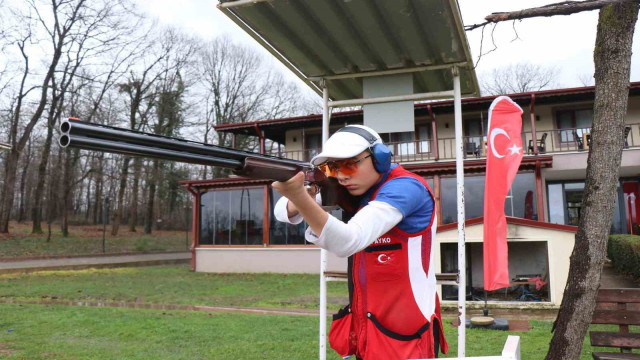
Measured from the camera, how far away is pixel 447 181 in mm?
18016

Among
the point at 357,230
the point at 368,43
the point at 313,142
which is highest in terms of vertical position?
the point at 313,142

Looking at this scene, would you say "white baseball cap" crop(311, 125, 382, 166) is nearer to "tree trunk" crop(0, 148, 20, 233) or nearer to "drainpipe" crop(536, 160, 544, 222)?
"drainpipe" crop(536, 160, 544, 222)

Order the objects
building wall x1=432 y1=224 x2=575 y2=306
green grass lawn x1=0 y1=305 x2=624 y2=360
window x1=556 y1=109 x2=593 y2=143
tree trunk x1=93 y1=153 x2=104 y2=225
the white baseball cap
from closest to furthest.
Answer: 1. the white baseball cap
2. green grass lawn x1=0 y1=305 x2=624 y2=360
3. building wall x1=432 y1=224 x2=575 y2=306
4. window x1=556 y1=109 x2=593 y2=143
5. tree trunk x1=93 y1=153 x2=104 y2=225

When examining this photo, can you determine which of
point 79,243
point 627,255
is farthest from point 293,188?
point 79,243

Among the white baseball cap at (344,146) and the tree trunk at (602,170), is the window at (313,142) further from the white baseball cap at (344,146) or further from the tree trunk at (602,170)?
the white baseball cap at (344,146)

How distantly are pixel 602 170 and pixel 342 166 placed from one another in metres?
3.21

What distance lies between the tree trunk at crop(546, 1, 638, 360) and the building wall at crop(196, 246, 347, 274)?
561 inches

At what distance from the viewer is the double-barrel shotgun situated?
1253 mm

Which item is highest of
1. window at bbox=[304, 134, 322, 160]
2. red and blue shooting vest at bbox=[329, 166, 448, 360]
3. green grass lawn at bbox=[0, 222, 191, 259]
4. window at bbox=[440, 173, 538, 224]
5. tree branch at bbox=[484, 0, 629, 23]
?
window at bbox=[304, 134, 322, 160]

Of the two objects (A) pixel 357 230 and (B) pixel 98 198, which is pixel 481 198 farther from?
(B) pixel 98 198

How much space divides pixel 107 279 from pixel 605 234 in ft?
54.8

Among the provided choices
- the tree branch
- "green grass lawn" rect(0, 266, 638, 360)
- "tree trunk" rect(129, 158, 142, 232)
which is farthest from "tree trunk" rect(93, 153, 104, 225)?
the tree branch

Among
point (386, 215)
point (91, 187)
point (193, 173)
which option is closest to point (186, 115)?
point (193, 173)

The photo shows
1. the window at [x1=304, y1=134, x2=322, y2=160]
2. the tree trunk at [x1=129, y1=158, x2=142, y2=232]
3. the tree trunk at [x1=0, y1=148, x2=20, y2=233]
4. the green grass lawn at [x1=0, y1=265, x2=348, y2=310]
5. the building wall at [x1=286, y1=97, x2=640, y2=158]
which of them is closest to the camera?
the green grass lawn at [x1=0, y1=265, x2=348, y2=310]
